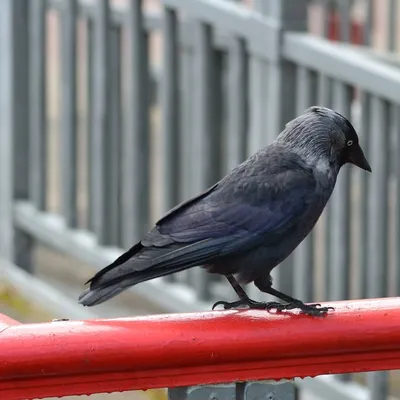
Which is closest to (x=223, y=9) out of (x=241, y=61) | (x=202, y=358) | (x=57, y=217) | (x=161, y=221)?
(x=241, y=61)

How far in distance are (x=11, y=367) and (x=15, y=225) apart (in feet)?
16.0

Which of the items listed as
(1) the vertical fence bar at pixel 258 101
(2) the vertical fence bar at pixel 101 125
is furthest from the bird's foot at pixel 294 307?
(2) the vertical fence bar at pixel 101 125

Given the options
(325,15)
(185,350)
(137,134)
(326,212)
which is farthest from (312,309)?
(325,15)

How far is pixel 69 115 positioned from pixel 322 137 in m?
3.37

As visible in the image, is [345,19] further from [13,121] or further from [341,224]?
[341,224]

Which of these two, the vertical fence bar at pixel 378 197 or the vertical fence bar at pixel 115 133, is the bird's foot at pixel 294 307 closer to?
the vertical fence bar at pixel 378 197

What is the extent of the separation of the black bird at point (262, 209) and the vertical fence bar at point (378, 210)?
55.7 inches

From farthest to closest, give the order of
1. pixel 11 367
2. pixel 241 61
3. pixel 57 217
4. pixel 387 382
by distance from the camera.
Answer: pixel 57 217 → pixel 241 61 → pixel 387 382 → pixel 11 367

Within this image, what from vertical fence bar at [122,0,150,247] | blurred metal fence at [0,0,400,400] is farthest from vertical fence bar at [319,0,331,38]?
vertical fence bar at [122,0,150,247]

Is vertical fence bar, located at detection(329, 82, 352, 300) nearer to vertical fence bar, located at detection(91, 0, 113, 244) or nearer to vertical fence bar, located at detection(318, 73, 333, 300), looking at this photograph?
vertical fence bar, located at detection(318, 73, 333, 300)

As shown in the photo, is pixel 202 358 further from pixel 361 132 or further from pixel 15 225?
pixel 15 225

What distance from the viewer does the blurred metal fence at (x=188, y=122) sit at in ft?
16.1

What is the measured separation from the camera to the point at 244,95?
536 cm

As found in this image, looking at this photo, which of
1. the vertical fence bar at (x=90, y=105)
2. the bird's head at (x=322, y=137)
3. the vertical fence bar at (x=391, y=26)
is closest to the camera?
the bird's head at (x=322, y=137)
